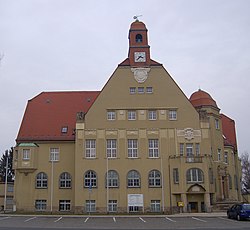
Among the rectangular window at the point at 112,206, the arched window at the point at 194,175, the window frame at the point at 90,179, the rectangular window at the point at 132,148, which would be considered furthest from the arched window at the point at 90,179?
the arched window at the point at 194,175

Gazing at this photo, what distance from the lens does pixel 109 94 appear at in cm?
4516

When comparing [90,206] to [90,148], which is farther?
[90,148]

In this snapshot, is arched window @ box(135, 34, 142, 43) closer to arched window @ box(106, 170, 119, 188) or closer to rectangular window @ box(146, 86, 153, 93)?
rectangular window @ box(146, 86, 153, 93)

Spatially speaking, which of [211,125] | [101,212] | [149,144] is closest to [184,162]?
[149,144]

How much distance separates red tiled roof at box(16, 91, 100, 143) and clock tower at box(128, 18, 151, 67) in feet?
30.0

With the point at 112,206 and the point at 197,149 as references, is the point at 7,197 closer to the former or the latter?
the point at 112,206

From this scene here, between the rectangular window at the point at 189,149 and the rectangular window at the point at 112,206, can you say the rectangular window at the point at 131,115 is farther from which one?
the rectangular window at the point at 112,206

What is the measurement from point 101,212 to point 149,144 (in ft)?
30.8

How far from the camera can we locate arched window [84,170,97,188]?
42656 millimetres

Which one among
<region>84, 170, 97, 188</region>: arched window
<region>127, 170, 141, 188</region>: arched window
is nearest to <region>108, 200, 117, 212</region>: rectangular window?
<region>127, 170, 141, 188</region>: arched window

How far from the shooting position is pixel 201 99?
47.8 metres

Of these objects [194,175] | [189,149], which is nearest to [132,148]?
[189,149]

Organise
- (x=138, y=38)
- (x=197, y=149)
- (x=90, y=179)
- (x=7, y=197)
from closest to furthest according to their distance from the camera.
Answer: (x=90, y=179) → (x=197, y=149) → (x=138, y=38) → (x=7, y=197)

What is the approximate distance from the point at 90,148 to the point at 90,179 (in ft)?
11.7
